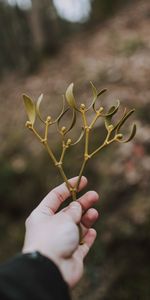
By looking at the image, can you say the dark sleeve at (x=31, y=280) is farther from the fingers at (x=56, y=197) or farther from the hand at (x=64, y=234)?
the fingers at (x=56, y=197)

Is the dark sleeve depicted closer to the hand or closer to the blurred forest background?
the hand

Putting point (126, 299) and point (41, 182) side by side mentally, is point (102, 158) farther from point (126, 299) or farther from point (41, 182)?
point (126, 299)

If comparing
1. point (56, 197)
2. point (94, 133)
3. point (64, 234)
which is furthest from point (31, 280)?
point (94, 133)

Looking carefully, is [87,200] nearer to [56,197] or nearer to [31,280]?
[56,197]

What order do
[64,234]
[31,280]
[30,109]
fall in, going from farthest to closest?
[30,109] < [64,234] < [31,280]

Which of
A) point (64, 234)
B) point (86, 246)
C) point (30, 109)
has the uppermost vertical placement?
point (30, 109)

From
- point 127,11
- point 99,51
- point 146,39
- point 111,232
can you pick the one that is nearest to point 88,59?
point 99,51

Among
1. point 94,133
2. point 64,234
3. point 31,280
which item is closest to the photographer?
point 31,280

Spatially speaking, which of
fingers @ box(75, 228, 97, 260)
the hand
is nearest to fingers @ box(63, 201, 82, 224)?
the hand
